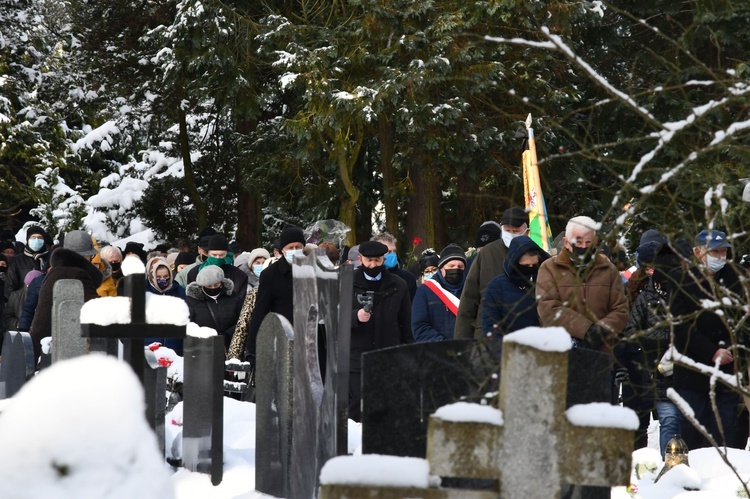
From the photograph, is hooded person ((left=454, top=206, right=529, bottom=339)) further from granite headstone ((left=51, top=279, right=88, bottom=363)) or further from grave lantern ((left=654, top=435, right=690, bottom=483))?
granite headstone ((left=51, top=279, right=88, bottom=363))

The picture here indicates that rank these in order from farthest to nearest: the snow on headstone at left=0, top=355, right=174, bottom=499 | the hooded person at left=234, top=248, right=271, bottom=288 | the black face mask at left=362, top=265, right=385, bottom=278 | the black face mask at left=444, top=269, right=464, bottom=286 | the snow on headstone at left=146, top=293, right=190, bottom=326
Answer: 1. the hooded person at left=234, top=248, right=271, bottom=288
2. the black face mask at left=444, top=269, right=464, bottom=286
3. the black face mask at left=362, top=265, right=385, bottom=278
4. the snow on headstone at left=146, top=293, right=190, bottom=326
5. the snow on headstone at left=0, top=355, right=174, bottom=499

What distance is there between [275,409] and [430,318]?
7.59 feet

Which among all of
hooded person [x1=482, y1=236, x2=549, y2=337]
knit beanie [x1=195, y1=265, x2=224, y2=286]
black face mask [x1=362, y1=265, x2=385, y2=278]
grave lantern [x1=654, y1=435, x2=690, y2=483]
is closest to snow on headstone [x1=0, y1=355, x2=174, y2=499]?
grave lantern [x1=654, y1=435, x2=690, y2=483]

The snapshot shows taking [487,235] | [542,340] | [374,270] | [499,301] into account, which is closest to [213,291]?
Result: [374,270]

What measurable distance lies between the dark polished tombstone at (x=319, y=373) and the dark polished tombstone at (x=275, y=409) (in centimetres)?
11

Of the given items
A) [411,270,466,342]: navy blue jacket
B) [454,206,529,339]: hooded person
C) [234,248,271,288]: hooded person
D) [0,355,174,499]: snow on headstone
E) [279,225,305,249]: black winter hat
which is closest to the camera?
[0,355,174,499]: snow on headstone

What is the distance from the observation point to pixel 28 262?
14.7 m

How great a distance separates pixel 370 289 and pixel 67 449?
7523 millimetres

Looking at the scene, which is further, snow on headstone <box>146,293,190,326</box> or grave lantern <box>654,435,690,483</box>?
grave lantern <box>654,435,690,483</box>

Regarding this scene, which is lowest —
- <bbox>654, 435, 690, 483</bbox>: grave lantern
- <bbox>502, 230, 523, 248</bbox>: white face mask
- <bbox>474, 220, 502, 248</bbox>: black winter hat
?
<bbox>654, 435, 690, 483</bbox>: grave lantern

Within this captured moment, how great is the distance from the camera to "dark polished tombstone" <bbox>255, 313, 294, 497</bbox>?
24.3 ft

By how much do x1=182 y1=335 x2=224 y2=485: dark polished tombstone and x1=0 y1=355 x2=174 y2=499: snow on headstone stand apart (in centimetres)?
559

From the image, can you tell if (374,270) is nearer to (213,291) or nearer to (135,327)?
(213,291)

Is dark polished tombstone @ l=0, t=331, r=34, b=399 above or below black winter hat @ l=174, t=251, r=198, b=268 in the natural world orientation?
below
